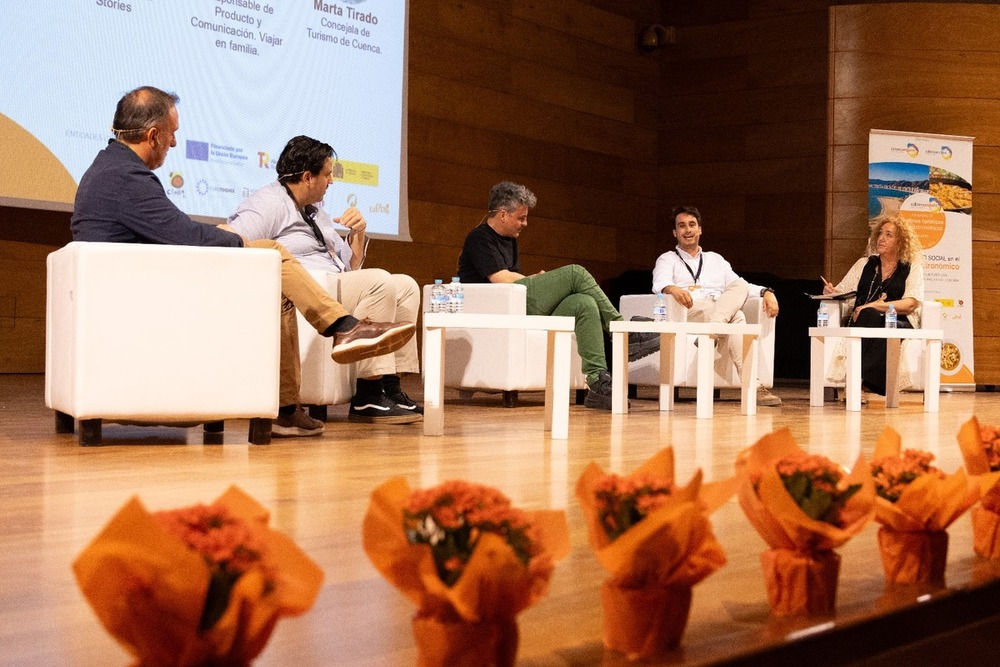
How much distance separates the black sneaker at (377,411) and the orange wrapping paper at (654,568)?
319 cm

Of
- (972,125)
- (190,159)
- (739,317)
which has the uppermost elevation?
(972,125)

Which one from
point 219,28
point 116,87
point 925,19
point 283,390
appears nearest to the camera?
point 283,390

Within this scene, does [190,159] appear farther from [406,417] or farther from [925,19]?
[925,19]

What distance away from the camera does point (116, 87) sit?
6016mm

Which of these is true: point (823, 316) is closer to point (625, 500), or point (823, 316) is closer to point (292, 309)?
point (292, 309)

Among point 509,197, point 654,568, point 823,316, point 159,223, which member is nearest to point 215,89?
point 509,197

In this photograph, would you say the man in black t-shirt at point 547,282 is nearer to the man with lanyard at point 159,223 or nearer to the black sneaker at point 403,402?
the black sneaker at point 403,402

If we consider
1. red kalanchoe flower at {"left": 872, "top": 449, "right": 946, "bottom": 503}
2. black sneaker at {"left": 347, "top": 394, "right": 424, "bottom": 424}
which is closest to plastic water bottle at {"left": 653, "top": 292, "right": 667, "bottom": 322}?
black sneaker at {"left": 347, "top": 394, "right": 424, "bottom": 424}

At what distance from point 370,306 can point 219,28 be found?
2792 mm

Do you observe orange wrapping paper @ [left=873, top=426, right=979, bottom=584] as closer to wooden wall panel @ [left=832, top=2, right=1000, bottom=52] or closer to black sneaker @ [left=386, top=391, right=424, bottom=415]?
black sneaker @ [left=386, top=391, right=424, bottom=415]

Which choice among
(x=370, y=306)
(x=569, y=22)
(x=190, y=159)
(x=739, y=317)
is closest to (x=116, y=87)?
(x=190, y=159)

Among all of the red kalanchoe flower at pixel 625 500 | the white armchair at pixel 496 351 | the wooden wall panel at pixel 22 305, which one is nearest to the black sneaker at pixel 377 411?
the white armchair at pixel 496 351

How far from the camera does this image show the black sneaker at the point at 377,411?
14.8 feet

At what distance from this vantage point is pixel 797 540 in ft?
4.93
